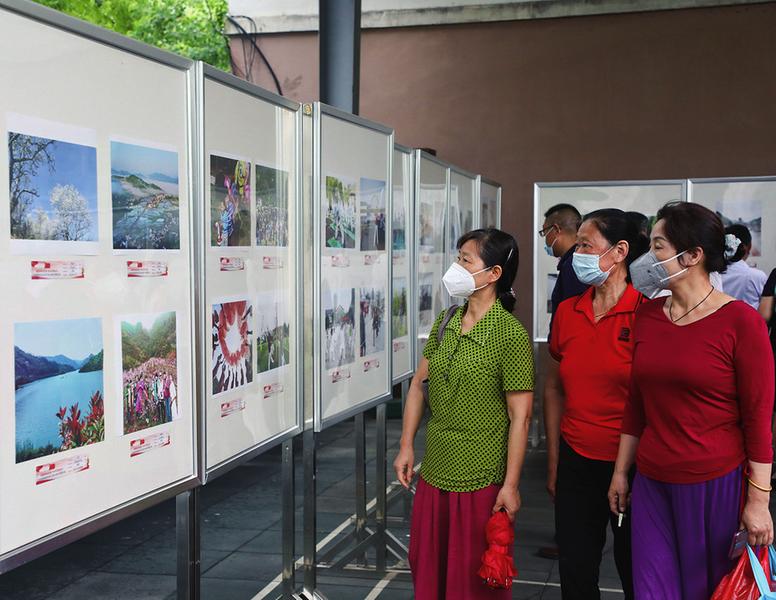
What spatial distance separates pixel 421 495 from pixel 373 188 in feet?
5.49

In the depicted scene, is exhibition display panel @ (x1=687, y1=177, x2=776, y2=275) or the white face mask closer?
the white face mask

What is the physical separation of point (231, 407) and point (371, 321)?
1.56m

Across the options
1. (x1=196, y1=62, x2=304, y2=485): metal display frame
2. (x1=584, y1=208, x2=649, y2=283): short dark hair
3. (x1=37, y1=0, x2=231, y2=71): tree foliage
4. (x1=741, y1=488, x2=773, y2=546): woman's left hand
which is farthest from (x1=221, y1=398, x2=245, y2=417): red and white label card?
(x1=37, y1=0, x2=231, y2=71): tree foliage

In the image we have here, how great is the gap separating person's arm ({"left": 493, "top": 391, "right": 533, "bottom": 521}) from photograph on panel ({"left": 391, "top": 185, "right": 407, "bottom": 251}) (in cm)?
191

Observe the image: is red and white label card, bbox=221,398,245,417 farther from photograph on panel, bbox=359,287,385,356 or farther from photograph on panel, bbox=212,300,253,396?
photograph on panel, bbox=359,287,385,356

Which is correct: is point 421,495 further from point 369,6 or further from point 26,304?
point 369,6

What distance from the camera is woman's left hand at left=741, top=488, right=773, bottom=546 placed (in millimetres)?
3125

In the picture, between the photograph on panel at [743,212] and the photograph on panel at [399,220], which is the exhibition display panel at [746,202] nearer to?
the photograph on panel at [743,212]

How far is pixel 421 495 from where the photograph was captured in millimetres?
3867

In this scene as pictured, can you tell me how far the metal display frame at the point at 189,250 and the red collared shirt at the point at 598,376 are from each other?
1470mm

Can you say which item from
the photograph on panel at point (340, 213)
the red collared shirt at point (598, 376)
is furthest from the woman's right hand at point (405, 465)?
the photograph on panel at point (340, 213)

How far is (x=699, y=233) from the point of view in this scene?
3.37m

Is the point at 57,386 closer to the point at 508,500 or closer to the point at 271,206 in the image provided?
the point at 271,206

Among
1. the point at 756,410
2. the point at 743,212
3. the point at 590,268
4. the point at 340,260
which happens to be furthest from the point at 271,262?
the point at 743,212
